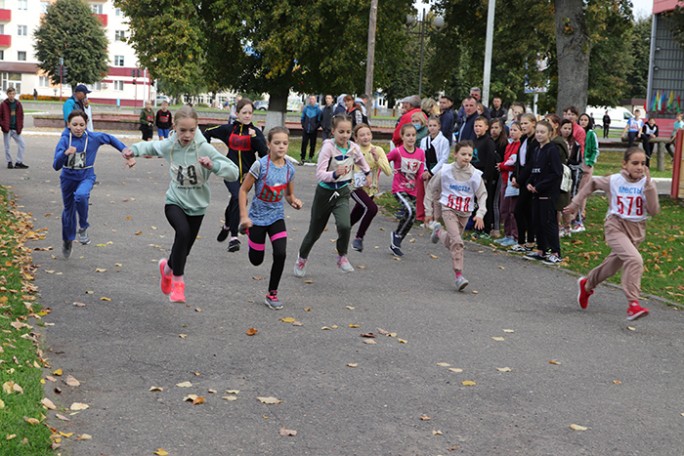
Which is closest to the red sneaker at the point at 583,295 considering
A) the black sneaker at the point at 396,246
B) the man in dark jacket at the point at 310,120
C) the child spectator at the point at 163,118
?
the black sneaker at the point at 396,246

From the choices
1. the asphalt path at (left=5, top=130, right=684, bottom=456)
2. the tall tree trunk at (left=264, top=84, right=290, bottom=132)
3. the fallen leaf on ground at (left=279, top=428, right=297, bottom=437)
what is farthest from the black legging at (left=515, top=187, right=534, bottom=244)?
the tall tree trunk at (left=264, top=84, right=290, bottom=132)

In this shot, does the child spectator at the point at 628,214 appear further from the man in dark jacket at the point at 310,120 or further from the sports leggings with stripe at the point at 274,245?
the man in dark jacket at the point at 310,120

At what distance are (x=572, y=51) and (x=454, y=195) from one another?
17.7m

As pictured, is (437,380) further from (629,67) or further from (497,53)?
(629,67)

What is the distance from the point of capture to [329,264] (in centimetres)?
1220

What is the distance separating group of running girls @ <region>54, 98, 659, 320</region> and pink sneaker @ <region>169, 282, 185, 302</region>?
12mm

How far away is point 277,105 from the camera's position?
4453 cm

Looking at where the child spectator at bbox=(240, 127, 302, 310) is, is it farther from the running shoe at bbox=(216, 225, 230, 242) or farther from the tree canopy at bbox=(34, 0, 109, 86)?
the tree canopy at bbox=(34, 0, 109, 86)

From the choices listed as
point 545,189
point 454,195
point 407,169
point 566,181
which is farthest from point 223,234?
point 566,181

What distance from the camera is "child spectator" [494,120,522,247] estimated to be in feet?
48.2

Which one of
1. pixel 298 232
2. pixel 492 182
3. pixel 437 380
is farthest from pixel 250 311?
pixel 492 182

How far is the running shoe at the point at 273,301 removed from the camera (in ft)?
30.8

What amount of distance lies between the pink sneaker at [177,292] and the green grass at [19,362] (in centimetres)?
120

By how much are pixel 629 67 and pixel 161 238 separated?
83795mm
